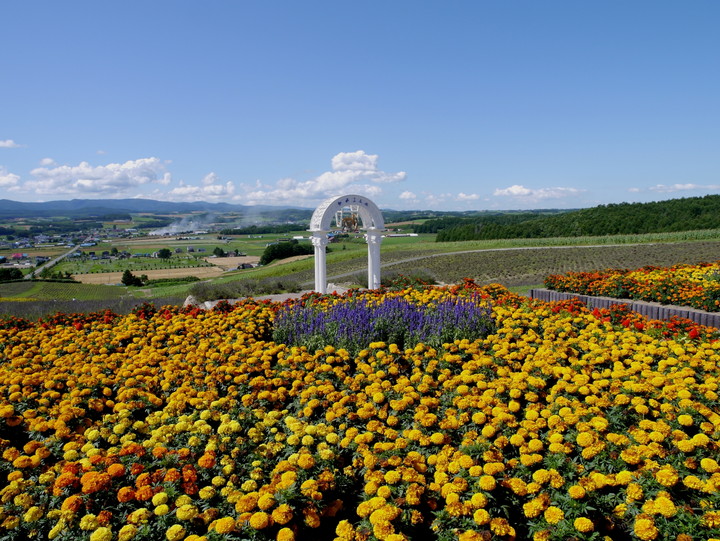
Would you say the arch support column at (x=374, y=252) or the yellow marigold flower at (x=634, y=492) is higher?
the arch support column at (x=374, y=252)

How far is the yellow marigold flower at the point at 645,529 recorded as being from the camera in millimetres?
2564

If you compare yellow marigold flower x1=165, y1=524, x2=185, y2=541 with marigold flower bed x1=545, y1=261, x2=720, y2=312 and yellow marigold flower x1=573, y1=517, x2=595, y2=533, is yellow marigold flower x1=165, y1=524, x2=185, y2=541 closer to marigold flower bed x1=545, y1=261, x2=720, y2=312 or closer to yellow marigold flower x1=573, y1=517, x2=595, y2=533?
yellow marigold flower x1=573, y1=517, x2=595, y2=533

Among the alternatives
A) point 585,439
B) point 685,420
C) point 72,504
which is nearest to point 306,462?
point 72,504

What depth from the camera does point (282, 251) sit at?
56.2m

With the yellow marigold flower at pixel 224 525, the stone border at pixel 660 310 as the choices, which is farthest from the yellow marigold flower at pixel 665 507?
the stone border at pixel 660 310

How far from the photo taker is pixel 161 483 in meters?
3.12

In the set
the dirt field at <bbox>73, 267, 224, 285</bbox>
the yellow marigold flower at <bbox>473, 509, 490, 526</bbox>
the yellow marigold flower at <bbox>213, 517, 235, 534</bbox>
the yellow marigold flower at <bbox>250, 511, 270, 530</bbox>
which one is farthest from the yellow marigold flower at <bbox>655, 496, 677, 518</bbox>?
the dirt field at <bbox>73, 267, 224, 285</bbox>

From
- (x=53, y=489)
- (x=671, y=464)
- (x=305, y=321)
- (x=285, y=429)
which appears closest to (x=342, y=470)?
(x=285, y=429)

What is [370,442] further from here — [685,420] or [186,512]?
[685,420]

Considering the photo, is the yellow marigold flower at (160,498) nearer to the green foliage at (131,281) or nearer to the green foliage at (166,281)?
the green foliage at (166,281)

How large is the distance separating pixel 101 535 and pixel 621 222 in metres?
68.6

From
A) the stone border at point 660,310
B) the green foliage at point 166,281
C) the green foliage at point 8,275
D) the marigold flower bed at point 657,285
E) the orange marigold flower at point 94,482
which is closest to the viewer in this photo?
the orange marigold flower at point 94,482

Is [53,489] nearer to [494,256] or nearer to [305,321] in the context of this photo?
[305,321]

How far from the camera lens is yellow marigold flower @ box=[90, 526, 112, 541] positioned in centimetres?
257
